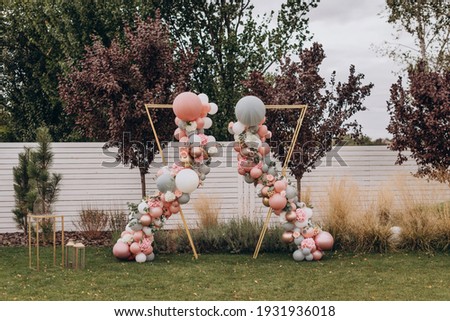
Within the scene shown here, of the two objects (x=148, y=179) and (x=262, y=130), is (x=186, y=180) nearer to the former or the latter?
(x=262, y=130)

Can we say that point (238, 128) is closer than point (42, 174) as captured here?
Yes

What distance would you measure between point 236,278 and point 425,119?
181 inches

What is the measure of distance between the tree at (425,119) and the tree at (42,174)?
19.2 feet

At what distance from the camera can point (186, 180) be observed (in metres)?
8.55

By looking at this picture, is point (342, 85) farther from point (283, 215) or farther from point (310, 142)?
point (283, 215)

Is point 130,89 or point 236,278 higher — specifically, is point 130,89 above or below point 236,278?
above

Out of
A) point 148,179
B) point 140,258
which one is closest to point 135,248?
point 140,258

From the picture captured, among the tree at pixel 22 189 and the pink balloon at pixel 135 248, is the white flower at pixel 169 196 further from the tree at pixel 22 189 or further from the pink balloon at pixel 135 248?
the tree at pixel 22 189

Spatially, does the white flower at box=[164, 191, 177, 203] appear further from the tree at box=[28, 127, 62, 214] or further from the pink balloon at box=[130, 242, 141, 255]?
the tree at box=[28, 127, 62, 214]

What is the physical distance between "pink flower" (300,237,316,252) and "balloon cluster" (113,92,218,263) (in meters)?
1.70

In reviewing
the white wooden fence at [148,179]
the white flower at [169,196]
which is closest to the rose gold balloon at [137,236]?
the white flower at [169,196]

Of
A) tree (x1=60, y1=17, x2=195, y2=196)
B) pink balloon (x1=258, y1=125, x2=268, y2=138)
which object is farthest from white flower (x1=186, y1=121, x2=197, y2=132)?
tree (x1=60, y1=17, x2=195, y2=196)
